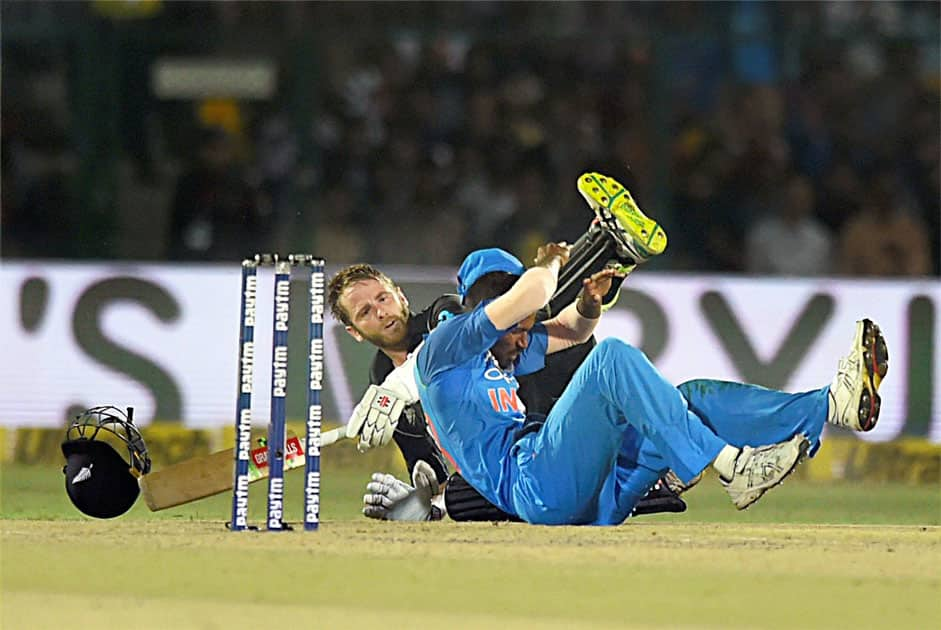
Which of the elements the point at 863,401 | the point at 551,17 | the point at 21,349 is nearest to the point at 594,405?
the point at 863,401

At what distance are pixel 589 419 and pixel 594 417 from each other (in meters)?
0.02

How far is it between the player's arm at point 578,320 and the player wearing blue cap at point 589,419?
1.21ft

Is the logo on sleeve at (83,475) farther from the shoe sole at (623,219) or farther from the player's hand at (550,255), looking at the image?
the shoe sole at (623,219)

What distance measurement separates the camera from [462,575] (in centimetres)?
611

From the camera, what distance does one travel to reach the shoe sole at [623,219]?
298 inches

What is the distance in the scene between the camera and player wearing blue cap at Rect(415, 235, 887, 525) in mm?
6867

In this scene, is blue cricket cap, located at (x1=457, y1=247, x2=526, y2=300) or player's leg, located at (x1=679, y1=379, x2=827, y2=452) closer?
player's leg, located at (x1=679, y1=379, x2=827, y2=452)

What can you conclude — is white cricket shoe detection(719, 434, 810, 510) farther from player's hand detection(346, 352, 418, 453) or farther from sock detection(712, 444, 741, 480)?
player's hand detection(346, 352, 418, 453)

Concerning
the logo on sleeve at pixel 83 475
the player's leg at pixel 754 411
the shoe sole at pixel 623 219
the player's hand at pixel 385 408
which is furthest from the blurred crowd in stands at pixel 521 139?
the player's leg at pixel 754 411

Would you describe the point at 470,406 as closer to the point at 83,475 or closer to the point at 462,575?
the point at 462,575

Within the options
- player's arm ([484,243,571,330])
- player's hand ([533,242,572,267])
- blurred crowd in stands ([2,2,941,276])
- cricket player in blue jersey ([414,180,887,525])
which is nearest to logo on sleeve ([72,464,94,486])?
cricket player in blue jersey ([414,180,887,525])

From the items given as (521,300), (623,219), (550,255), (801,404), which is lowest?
(801,404)

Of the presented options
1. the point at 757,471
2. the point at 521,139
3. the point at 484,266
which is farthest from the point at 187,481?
the point at 521,139

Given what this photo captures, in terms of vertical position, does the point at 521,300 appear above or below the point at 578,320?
below
